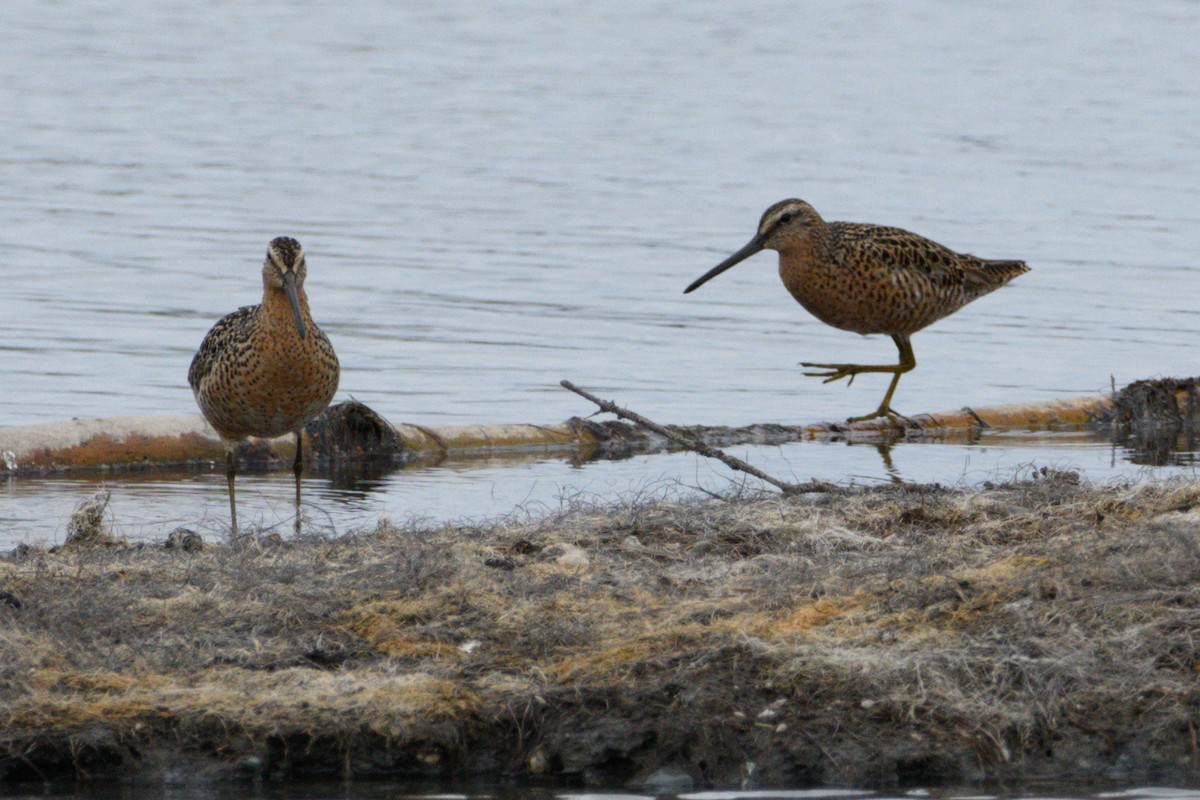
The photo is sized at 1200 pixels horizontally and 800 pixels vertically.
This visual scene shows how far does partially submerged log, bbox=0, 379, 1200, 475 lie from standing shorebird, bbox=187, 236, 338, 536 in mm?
883

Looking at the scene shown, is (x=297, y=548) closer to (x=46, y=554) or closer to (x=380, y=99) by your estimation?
(x=46, y=554)

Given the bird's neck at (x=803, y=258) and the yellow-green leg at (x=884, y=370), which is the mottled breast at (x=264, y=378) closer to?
the yellow-green leg at (x=884, y=370)

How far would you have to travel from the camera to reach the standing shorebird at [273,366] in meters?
9.05

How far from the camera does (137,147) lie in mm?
25234

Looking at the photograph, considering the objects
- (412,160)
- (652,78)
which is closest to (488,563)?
(412,160)

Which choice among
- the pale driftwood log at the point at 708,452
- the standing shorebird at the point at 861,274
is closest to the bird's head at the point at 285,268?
the pale driftwood log at the point at 708,452

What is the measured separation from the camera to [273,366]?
9023 millimetres

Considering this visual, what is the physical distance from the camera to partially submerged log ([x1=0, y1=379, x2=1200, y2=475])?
10078 millimetres

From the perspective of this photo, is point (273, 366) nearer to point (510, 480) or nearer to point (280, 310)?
point (280, 310)

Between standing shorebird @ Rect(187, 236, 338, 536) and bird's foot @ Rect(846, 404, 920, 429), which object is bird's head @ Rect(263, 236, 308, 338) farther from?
bird's foot @ Rect(846, 404, 920, 429)

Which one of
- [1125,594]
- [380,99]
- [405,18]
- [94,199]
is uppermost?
[405,18]

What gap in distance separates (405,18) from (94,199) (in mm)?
24635

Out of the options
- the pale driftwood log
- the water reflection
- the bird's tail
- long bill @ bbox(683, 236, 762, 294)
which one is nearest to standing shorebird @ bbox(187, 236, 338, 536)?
the water reflection

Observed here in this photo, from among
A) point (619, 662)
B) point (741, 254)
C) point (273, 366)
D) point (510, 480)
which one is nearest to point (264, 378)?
point (273, 366)
